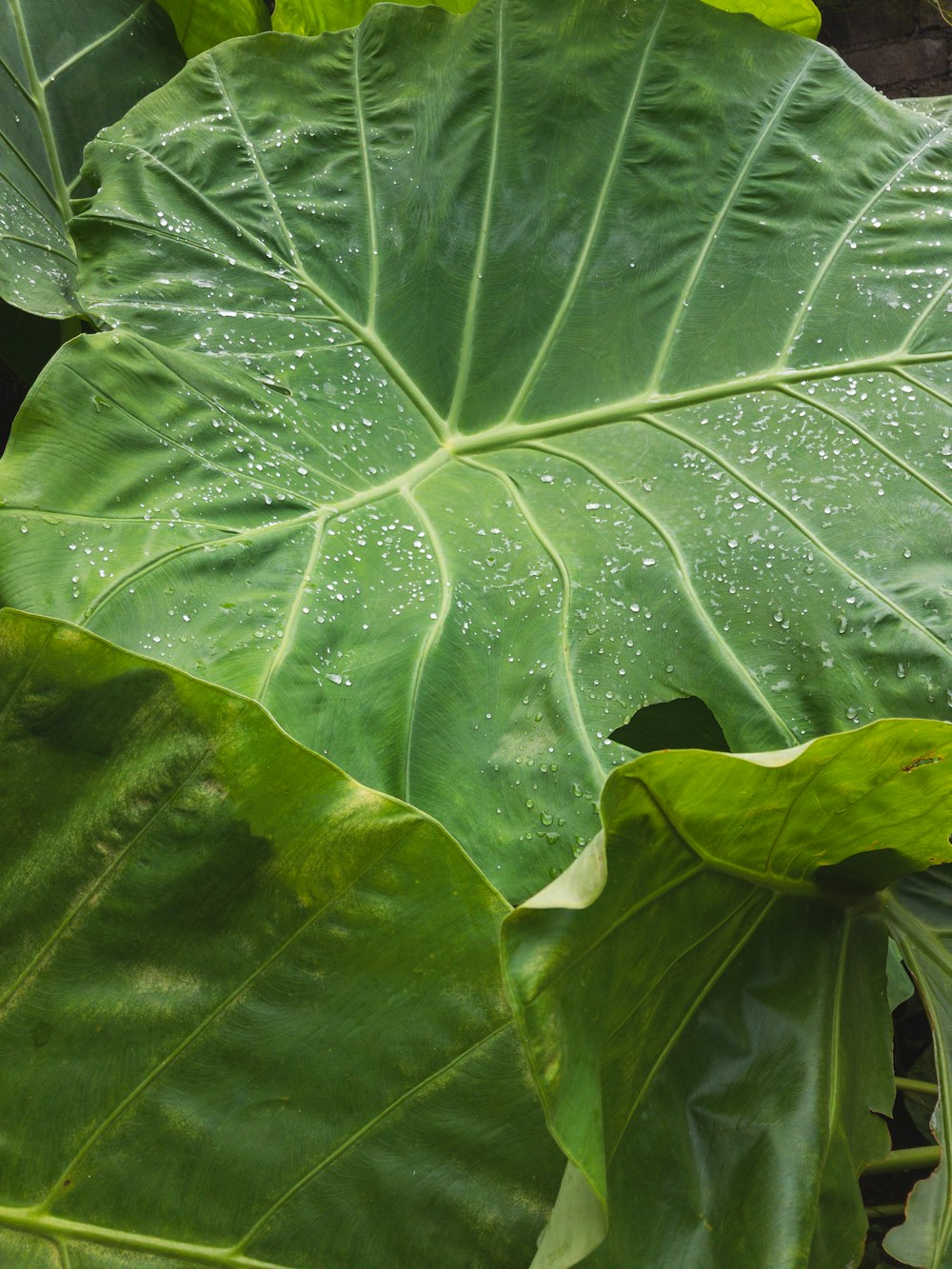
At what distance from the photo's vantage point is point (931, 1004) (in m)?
0.84

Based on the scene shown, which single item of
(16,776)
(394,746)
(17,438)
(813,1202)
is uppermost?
(17,438)

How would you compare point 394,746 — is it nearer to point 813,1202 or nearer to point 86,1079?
point 86,1079

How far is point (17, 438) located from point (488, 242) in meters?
0.56

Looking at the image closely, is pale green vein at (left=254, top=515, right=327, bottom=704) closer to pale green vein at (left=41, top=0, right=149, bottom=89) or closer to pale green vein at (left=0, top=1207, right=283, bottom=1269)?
pale green vein at (left=0, top=1207, right=283, bottom=1269)

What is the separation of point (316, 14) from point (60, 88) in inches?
15.0

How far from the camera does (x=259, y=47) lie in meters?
1.24

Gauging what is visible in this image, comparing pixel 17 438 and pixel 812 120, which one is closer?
pixel 17 438

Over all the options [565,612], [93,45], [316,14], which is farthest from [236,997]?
[93,45]

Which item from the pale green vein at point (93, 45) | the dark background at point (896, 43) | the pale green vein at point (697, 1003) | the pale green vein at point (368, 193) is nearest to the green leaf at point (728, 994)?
the pale green vein at point (697, 1003)

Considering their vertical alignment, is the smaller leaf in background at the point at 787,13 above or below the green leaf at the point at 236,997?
above

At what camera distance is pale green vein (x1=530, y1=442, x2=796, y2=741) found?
0.97 meters

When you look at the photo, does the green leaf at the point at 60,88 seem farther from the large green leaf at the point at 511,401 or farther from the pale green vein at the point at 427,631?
the pale green vein at the point at 427,631

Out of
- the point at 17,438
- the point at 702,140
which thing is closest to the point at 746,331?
the point at 702,140

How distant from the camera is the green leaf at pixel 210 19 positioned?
5.29ft
